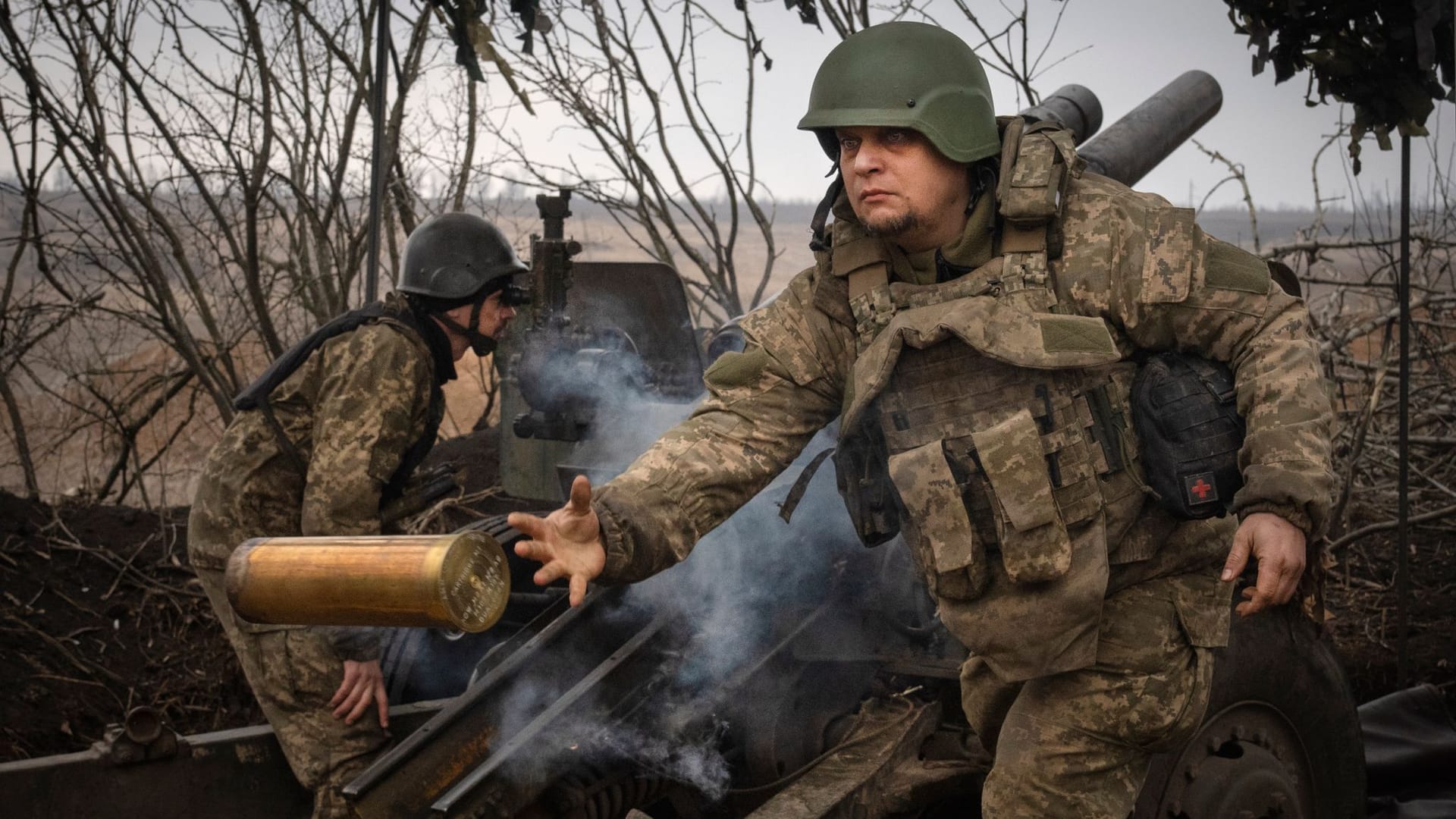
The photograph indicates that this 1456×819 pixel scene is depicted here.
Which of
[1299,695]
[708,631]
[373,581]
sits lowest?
[1299,695]

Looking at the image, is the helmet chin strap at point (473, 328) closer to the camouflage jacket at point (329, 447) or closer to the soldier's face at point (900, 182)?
the camouflage jacket at point (329, 447)

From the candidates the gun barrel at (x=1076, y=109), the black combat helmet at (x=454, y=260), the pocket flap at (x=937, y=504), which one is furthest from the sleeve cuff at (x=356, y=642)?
the gun barrel at (x=1076, y=109)

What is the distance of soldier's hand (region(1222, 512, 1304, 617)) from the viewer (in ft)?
→ 7.70

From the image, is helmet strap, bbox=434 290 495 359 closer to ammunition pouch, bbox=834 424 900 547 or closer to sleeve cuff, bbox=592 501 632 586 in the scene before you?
ammunition pouch, bbox=834 424 900 547

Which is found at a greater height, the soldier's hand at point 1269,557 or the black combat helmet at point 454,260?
the black combat helmet at point 454,260

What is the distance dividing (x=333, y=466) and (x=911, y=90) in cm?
211

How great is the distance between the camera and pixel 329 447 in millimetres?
4000

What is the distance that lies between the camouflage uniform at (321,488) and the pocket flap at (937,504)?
1.91 m

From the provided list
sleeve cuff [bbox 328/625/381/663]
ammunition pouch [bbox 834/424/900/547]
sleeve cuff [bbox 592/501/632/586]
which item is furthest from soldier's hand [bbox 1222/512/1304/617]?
sleeve cuff [bbox 328/625/381/663]

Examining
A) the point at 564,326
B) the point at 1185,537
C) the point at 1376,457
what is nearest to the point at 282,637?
the point at 564,326

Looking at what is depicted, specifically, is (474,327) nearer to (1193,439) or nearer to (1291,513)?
(1193,439)

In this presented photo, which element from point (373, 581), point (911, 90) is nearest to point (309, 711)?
point (373, 581)

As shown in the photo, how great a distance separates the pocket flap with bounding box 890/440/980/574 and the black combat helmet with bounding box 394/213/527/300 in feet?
7.18

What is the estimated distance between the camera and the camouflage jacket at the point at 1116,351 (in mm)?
2516
